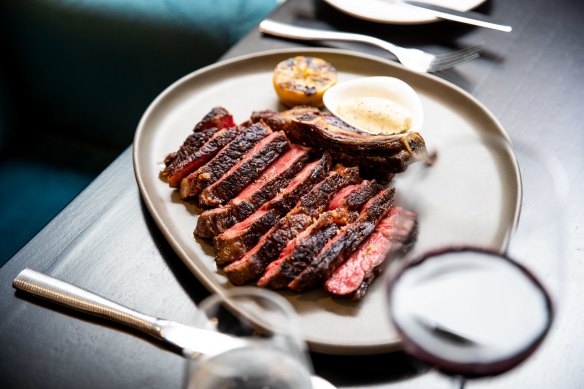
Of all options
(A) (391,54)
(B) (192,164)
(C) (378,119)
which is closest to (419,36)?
(A) (391,54)

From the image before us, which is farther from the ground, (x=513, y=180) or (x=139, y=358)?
(x=513, y=180)

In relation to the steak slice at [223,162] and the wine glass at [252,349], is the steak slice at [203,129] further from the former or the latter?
the wine glass at [252,349]

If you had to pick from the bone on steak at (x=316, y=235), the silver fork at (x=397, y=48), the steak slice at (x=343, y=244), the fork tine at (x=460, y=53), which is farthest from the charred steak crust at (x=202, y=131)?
the fork tine at (x=460, y=53)

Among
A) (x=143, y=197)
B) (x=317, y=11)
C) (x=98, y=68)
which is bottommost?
(x=98, y=68)

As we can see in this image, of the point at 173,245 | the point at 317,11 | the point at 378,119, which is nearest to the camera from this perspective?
the point at 173,245

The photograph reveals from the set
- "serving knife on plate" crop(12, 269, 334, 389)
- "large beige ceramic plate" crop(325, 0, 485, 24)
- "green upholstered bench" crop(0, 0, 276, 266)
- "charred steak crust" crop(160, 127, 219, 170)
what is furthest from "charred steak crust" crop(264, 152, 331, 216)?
"green upholstered bench" crop(0, 0, 276, 266)

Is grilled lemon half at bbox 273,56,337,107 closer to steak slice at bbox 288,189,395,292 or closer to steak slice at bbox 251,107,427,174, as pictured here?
steak slice at bbox 251,107,427,174

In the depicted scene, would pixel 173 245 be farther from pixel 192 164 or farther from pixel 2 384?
pixel 2 384
